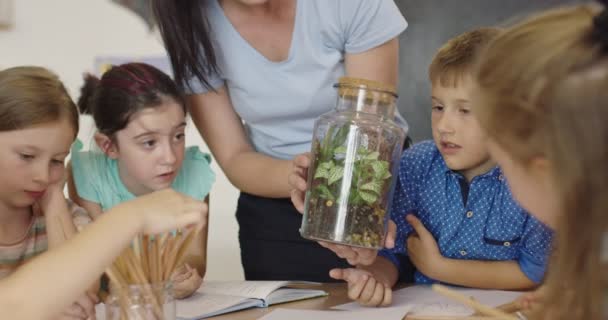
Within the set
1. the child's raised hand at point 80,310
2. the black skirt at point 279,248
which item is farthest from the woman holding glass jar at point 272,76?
the child's raised hand at point 80,310

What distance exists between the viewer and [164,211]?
3.00 feet

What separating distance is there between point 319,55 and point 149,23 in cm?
144

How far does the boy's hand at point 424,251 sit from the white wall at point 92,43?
1.44 metres

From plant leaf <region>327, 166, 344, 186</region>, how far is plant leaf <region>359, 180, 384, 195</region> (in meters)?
0.04

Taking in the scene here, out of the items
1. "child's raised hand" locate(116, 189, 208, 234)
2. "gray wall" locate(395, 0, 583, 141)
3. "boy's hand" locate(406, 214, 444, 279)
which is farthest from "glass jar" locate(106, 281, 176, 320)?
"gray wall" locate(395, 0, 583, 141)

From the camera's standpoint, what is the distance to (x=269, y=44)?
153 centimetres

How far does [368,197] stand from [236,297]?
302 mm

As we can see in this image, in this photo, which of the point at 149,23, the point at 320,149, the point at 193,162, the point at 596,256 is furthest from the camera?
the point at 149,23

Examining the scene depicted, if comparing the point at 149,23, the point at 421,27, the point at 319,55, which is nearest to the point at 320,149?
the point at 319,55

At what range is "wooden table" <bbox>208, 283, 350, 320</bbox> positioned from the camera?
1184 mm

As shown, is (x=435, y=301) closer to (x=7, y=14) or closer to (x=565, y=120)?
(x=565, y=120)

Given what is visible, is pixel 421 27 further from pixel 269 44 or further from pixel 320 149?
Result: pixel 320 149

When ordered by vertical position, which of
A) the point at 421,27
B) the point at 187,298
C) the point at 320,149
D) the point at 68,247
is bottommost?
the point at 187,298

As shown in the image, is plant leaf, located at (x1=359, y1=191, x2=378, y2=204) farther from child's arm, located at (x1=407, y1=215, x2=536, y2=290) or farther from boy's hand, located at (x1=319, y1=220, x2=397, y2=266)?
child's arm, located at (x1=407, y1=215, x2=536, y2=290)
